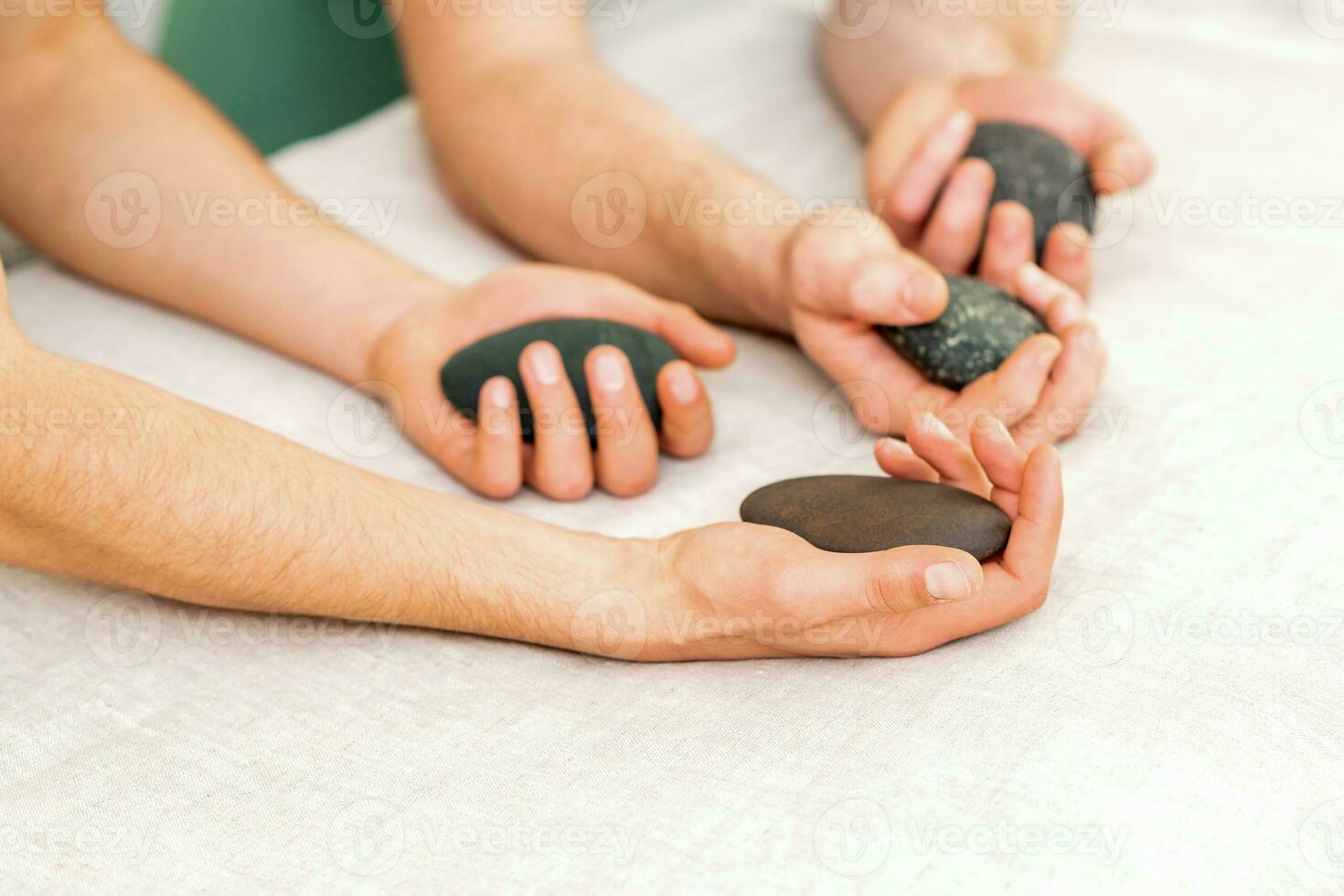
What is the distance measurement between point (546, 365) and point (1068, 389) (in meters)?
0.43

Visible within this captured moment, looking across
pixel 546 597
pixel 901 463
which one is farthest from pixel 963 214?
pixel 546 597

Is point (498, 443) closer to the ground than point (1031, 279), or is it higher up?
closer to the ground

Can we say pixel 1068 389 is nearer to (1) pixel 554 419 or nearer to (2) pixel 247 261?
(1) pixel 554 419

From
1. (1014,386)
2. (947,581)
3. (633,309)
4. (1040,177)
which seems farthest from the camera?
(1040,177)

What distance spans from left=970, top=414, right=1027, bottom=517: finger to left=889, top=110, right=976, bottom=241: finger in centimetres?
46

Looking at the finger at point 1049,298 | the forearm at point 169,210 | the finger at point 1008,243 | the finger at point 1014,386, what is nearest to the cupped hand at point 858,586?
the finger at point 1014,386

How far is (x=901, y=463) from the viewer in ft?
2.99

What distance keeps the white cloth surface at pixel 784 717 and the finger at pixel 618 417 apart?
0.04 m

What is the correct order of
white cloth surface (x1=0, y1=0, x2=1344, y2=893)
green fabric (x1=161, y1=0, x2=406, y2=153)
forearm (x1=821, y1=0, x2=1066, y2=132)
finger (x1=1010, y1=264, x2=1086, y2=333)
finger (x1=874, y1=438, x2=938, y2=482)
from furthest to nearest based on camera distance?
green fabric (x1=161, y1=0, x2=406, y2=153) → forearm (x1=821, y1=0, x2=1066, y2=132) → finger (x1=1010, y1=264, x2=1086, y2=333) → finger (x1=874, y1=438, x2=938, y2=482) → white cloth surface (x1=0, y1=0, x2=1344, y2=893)

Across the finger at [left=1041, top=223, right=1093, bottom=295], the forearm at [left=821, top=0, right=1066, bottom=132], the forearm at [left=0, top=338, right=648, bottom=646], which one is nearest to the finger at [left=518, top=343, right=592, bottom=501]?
the forearm at [left=0, top=338, right=648, bottom=646]

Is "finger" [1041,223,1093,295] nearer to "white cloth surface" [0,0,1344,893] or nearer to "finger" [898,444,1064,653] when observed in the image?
"white cloth surface" [0,0,1344,893]

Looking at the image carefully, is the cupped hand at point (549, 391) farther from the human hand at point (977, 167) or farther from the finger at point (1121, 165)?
the finger at point (1121, 165)

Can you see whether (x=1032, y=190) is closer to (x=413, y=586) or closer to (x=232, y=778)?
(x=413, y=586)

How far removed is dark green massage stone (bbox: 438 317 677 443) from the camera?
1002mm
